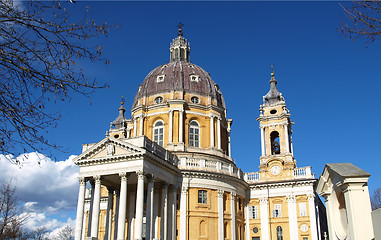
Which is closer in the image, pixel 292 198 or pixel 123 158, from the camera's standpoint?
pixel 123 158

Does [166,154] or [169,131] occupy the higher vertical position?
[169,131]

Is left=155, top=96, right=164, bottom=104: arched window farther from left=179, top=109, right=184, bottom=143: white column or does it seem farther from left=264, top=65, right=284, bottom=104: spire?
left=264, top=65, right=284, bottom=104: spire

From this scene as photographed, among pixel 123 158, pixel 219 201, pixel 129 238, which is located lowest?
pixel 129 238

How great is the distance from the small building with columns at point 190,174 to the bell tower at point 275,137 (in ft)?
0.40

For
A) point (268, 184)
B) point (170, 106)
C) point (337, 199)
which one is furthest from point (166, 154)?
point (337, 199)

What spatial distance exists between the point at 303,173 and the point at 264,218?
678 centimetres

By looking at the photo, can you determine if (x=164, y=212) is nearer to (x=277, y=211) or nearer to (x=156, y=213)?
(x=156, y=213)

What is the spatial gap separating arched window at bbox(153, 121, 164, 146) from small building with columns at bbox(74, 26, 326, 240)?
0.11m

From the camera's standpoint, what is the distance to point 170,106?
141 ft

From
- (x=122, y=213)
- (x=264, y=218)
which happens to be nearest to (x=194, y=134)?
(x=264, y=218)


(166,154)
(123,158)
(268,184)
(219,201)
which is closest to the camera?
(123,158)

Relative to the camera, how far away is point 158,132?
43469mm

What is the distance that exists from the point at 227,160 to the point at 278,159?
7042 millimetres

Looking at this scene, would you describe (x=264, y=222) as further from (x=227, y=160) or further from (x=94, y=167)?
(x=94, y=167)
